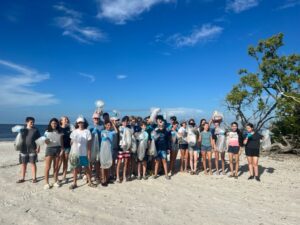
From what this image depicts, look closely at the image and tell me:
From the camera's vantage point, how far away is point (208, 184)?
8.62 metres

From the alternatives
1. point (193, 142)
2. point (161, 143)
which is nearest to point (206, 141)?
point (193, 142)

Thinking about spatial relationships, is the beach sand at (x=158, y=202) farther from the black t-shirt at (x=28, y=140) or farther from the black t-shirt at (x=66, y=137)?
the black t-shirt at (x=66, y=137)

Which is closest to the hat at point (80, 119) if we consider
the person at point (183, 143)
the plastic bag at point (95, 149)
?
the plastic bag at point (95, 149)

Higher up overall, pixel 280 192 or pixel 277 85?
pixel 277 85

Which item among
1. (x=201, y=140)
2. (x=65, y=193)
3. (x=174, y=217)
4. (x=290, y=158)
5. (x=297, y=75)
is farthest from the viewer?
(x=297, y=75)

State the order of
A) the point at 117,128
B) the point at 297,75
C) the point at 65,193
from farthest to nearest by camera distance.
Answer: the point at 297,75, the point at 117,128, the point at 65,193

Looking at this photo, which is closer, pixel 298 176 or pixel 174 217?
pixel 174 217

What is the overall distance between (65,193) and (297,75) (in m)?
15.6

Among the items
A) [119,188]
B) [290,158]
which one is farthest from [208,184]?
[290,158]

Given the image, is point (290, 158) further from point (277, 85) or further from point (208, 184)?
point (208, 184)

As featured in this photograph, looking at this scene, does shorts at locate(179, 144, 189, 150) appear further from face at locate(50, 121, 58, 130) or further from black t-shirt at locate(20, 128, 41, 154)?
black t-shirt at locate(20, 128, 41, 154)

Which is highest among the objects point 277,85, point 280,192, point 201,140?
point 277,85

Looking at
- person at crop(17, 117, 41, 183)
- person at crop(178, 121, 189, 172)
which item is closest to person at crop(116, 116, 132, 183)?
person at crop(178, 121, 189, 172)

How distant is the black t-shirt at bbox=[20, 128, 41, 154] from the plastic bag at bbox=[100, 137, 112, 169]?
190 cm
